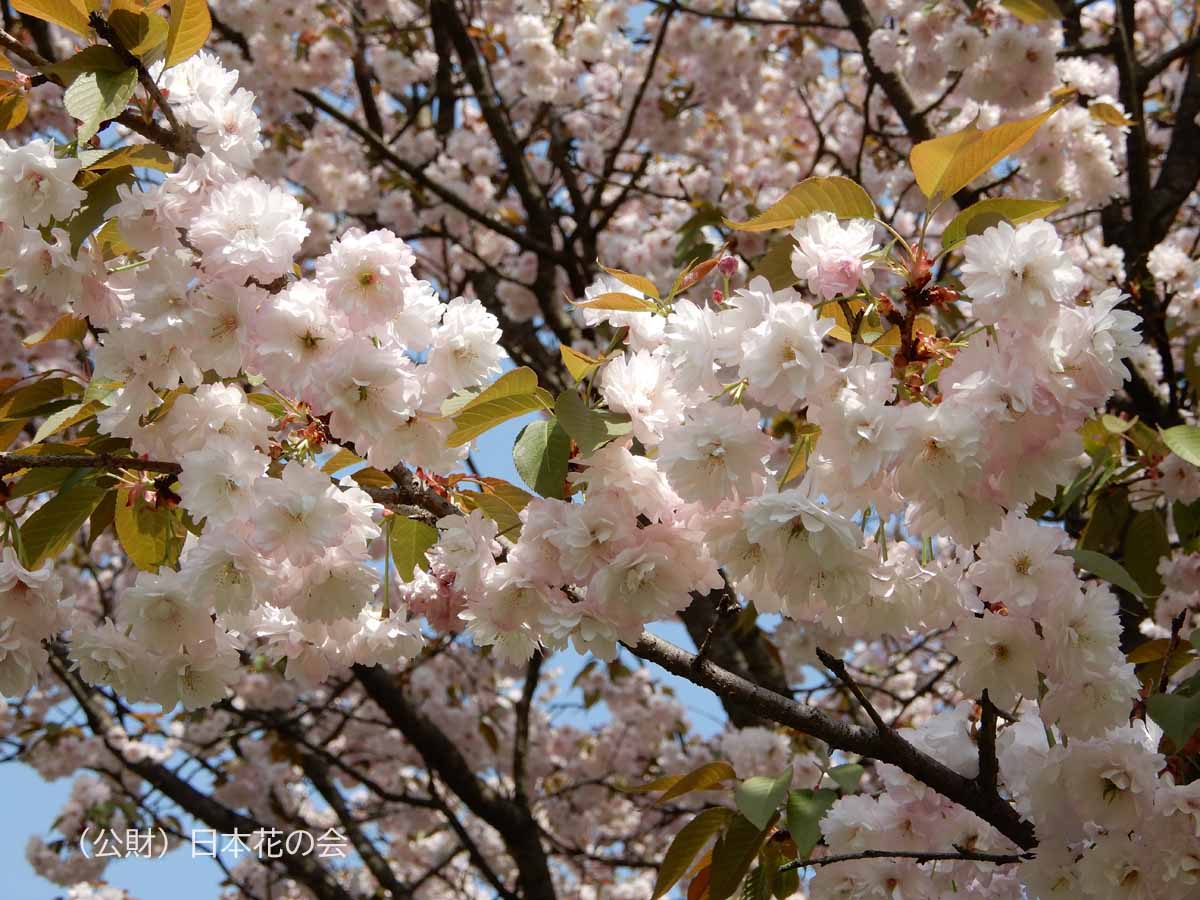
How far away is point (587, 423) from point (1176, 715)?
805mm

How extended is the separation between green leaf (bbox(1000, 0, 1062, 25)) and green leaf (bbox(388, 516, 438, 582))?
7.24ft

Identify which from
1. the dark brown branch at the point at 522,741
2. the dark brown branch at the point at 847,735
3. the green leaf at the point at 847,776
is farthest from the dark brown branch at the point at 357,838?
the dark brown branch at the point at 847,735

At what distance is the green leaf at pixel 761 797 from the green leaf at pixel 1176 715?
20.0 inches

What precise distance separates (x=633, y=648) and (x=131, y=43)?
1011mm

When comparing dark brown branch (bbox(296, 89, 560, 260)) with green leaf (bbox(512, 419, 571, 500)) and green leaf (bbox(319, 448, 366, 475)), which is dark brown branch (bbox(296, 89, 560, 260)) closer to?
green leaf (bbox(319, 448, 366, 475))

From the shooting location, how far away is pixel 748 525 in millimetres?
1078

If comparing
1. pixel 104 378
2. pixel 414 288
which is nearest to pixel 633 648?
pixel 414 288

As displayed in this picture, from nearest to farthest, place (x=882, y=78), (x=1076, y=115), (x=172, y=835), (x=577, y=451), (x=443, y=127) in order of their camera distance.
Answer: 1. (x=577, y=451)
2. (x=1076, y=115)
3. (x=882, y=78)
4. (x=172, y=835)
5. (x=443, y=127)

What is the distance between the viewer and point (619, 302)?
4.07 feet

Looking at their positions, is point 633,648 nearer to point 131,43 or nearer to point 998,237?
point 998,237

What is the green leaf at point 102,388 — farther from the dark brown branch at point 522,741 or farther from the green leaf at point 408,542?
the dark brown branch at point 522,741

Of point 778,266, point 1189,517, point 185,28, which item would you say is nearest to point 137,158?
point 185,28

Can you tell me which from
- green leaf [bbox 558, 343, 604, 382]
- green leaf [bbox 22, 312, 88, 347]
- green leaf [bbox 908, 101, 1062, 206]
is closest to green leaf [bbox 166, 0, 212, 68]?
green leaf [bbox 22, 312, 88, 347]

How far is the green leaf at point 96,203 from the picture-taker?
1318 mm
